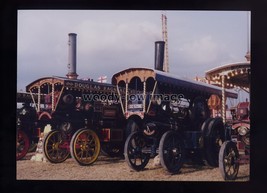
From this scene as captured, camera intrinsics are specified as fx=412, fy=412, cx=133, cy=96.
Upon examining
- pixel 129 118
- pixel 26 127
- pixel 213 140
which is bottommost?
pixel 213 140

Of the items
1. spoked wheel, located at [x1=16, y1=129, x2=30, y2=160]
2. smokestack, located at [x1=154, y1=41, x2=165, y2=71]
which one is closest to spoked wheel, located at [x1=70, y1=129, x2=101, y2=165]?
spoked wheel, located at [x1=16, y1=129, x2=30, y2=160]

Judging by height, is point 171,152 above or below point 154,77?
below

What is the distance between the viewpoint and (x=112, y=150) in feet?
16.1

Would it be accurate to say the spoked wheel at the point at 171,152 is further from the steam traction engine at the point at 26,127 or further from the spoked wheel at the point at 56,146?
the steam traction engine at the point at 26,127

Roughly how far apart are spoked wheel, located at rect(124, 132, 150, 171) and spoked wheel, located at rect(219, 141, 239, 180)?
2.88 feet

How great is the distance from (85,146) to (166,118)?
102 cm

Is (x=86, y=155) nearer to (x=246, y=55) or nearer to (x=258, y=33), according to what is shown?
(x=246, y=55)

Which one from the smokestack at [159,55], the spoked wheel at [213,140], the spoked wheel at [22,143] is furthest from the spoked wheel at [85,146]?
the spoked wheel at [213,140]

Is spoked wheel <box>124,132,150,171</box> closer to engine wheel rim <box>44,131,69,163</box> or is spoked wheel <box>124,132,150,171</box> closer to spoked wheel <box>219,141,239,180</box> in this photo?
engine wheel rim <box>44,131,69,163</box>

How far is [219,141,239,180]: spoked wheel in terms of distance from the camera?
15.8 feet

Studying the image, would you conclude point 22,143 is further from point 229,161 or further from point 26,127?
point 229,161

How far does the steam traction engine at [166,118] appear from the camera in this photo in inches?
191

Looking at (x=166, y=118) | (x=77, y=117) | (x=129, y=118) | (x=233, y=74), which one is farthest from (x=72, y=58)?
(x=233, y=74)
